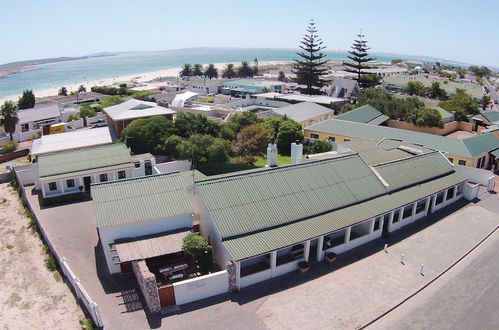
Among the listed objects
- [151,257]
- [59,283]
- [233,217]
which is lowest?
[59,283]

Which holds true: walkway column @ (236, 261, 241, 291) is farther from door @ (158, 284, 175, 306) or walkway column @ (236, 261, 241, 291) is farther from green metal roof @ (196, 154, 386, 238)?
door @ (158, 284, 175, 306)

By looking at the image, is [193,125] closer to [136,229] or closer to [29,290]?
[136,229]

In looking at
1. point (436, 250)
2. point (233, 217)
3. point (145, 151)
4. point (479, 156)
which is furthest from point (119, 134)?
point (479, 156)

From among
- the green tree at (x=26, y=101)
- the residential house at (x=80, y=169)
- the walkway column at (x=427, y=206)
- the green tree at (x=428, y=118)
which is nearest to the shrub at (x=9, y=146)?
the residential house at (x=80, y=169)

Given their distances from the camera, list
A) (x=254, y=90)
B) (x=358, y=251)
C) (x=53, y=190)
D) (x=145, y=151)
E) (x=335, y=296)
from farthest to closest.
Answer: (x=254, y=90) → (x=145, y=151) → (x=53, y=190) → (x=358, y=251) → (x=335, y=296)

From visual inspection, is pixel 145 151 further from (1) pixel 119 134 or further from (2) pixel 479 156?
(2) pixel 479 156

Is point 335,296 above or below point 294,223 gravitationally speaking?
below

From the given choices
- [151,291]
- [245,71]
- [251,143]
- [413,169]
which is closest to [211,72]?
[245,71]

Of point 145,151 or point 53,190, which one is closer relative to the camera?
point 53,190
